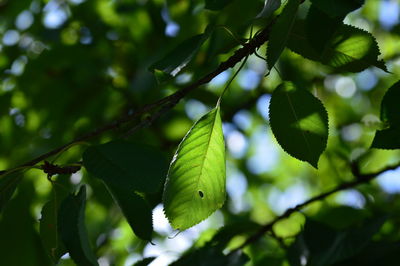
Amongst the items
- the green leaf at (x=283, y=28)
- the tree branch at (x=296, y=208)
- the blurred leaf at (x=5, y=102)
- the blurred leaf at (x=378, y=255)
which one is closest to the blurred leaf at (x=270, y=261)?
the tree branch at (x=296, y=208)

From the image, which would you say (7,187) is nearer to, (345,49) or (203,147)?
(203,147)

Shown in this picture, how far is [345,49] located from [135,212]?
42cm

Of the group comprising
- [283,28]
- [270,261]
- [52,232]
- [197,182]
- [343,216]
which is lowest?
[343,216]

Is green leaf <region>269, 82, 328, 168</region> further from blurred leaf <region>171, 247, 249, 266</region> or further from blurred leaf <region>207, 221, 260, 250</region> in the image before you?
blurred leaf <region>207, 221, 260, 250</region>

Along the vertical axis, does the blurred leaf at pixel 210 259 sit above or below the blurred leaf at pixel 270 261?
above

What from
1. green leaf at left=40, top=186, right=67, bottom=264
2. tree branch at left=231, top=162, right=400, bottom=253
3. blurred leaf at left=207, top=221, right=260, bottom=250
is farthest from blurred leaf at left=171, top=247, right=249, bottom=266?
green leaf at left=40, top=186, right=67, bottom=264

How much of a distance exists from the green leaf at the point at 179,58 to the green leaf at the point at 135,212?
0.21m

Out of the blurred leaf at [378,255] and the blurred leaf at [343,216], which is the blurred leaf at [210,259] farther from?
the blurred leaf at [343,216]

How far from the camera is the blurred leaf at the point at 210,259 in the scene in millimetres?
1334

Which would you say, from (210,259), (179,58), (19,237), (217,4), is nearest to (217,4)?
(217,4)

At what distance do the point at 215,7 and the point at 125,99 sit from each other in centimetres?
120

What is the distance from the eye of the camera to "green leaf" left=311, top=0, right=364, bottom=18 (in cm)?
83

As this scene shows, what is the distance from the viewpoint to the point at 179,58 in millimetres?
969

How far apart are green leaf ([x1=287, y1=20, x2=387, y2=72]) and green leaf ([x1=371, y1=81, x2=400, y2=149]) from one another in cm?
5
